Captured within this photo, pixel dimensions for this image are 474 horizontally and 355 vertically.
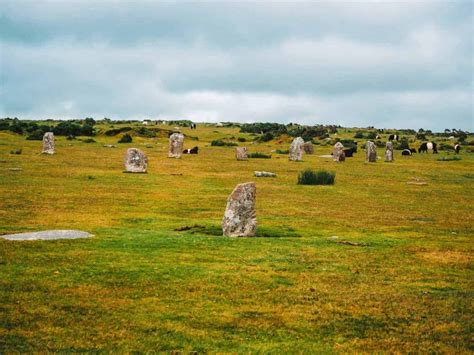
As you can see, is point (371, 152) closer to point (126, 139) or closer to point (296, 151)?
point (296, 151)

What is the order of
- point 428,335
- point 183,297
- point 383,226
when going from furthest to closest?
point 383,226 < point 183,297 < point 428,335

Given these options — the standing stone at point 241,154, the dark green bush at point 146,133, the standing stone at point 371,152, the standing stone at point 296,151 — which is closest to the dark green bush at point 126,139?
the dark green bush at point 146,133

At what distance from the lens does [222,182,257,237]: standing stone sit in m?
19.9

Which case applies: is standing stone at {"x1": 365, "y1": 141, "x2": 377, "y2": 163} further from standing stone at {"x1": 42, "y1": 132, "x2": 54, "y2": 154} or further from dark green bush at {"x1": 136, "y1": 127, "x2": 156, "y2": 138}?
dark green bush at {"x1": 136, "y1": 127, "x2": 156, "y2": 138}

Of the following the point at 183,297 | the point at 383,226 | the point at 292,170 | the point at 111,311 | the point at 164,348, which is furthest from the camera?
the point at 292,170

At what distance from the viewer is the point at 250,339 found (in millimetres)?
10586

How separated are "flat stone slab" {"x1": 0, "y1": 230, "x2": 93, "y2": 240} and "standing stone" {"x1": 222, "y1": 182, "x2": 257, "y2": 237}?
4.13 metres

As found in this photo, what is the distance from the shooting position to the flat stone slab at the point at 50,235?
18000 mm

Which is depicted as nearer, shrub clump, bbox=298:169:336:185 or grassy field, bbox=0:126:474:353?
grassy field, bbox=0:126:474:353

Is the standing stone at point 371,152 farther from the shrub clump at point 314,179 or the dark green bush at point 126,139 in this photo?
the dark green bush at point 126,139

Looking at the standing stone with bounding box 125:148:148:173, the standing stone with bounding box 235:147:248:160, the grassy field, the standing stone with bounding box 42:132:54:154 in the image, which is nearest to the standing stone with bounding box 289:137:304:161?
the standing stone with bounding box 235:147:248:160

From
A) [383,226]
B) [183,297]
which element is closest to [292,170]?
[383,226]

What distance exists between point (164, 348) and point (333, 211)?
1749cm

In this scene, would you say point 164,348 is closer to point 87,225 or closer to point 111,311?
point 111,311
